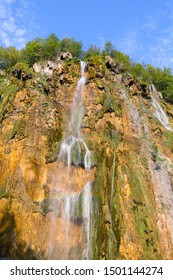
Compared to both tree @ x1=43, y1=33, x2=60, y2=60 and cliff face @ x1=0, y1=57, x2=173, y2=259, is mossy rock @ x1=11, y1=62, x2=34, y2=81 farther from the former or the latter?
tree @ x1=43, y1=33, x2=60, y2=60

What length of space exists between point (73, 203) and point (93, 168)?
9.72ft

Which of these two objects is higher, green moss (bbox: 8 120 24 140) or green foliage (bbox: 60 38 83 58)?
green foliage (bbox: 60 38 83 58)

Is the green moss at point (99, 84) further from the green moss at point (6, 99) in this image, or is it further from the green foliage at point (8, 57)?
the green foliage at point (8, 57)

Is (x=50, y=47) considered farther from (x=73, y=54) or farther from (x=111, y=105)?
→ (x=111, y=105)

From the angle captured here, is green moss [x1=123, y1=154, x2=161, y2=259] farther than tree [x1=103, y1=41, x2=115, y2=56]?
No

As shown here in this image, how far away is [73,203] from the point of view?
20.8 meters

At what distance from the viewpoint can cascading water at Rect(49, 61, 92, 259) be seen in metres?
19.3

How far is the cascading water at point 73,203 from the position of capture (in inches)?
760

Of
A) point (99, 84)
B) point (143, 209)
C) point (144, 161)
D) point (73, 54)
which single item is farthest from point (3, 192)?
point (73, 54)

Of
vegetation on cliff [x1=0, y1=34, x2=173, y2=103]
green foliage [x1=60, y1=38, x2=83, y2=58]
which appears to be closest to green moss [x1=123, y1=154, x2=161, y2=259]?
vegetation on cliff [x1=0, y1=34, x2=173, y2=103]

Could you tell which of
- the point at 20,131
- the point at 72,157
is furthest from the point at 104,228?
the point at 20,131

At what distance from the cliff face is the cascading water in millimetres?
93

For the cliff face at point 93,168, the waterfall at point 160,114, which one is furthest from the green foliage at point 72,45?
the waterfall at point 160,114

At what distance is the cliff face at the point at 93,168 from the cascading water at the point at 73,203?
9 centimetres
